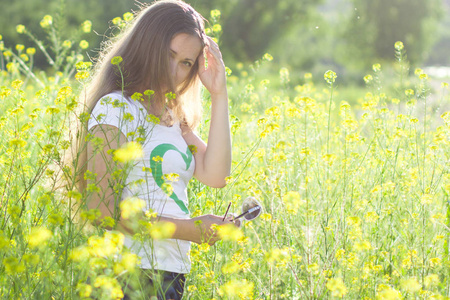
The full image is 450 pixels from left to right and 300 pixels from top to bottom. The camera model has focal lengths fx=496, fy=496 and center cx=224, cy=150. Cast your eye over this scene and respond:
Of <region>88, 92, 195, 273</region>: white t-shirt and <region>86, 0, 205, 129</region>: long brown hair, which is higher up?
<region>86, 0, 205, 129</region>: long brown hair

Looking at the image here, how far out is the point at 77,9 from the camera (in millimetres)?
17812

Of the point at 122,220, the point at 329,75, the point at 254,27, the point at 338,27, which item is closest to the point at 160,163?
the point at 122,220

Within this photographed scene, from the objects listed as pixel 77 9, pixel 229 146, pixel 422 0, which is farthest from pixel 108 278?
pixel 422 0

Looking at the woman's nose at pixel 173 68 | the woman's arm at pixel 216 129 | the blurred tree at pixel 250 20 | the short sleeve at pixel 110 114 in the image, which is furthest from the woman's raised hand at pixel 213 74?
the blurred tree at pixel 250 20

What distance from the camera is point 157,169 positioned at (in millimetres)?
1937

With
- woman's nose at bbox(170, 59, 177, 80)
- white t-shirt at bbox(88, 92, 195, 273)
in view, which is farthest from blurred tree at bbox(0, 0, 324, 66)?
white t-shirt at bbox(88, 92, 195, 273)

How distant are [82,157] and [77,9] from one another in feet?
56.8

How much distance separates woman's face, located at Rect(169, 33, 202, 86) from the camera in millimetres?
2072

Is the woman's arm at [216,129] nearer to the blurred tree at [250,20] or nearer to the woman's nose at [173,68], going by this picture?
the woman's nose at [173,68]

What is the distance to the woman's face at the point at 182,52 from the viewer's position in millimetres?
2072

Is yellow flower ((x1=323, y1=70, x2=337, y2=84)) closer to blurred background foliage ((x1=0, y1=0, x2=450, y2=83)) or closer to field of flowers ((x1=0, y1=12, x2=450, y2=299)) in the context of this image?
field of flowers ((x1=0, y1=12, x2=450, y2=299))

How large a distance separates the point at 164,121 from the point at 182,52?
30cm

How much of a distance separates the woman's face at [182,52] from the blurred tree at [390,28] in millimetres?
23517

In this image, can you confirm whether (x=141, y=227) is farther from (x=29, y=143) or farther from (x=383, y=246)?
(x=29, y=143)
